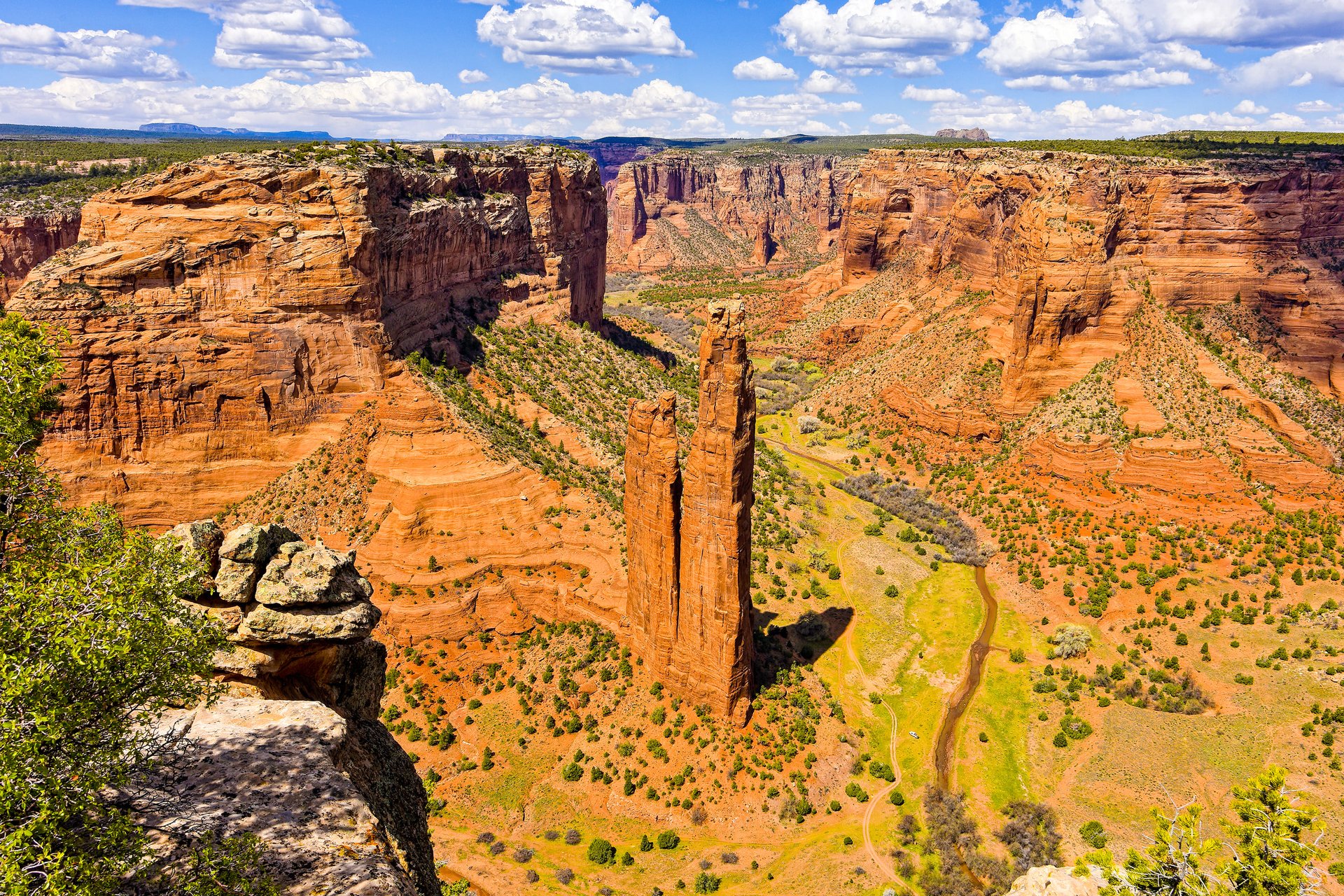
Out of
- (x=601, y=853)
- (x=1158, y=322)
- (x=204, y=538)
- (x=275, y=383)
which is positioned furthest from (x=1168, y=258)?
(x=204, y=538)

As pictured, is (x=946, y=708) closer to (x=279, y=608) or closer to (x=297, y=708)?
(x=297, y=708)

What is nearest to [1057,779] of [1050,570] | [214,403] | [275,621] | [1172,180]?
[1050,570]

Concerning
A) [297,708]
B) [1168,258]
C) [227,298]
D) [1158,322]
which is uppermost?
[1168,258]

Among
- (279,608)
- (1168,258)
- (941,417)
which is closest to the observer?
(279,608)

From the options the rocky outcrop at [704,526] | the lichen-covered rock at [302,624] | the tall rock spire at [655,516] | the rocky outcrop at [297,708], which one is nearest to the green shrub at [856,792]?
the rocky outcrop at [704,526]

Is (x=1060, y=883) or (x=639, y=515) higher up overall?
(x=639, y=515)

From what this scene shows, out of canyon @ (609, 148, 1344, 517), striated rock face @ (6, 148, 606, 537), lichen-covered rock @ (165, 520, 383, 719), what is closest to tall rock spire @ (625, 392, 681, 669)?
striated rock face @ (6, 148, 606, 537)

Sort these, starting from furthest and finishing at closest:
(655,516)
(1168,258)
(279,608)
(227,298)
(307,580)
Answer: (1168,258) → (227,298) → (655,516) → (307,580) → (279,608)
